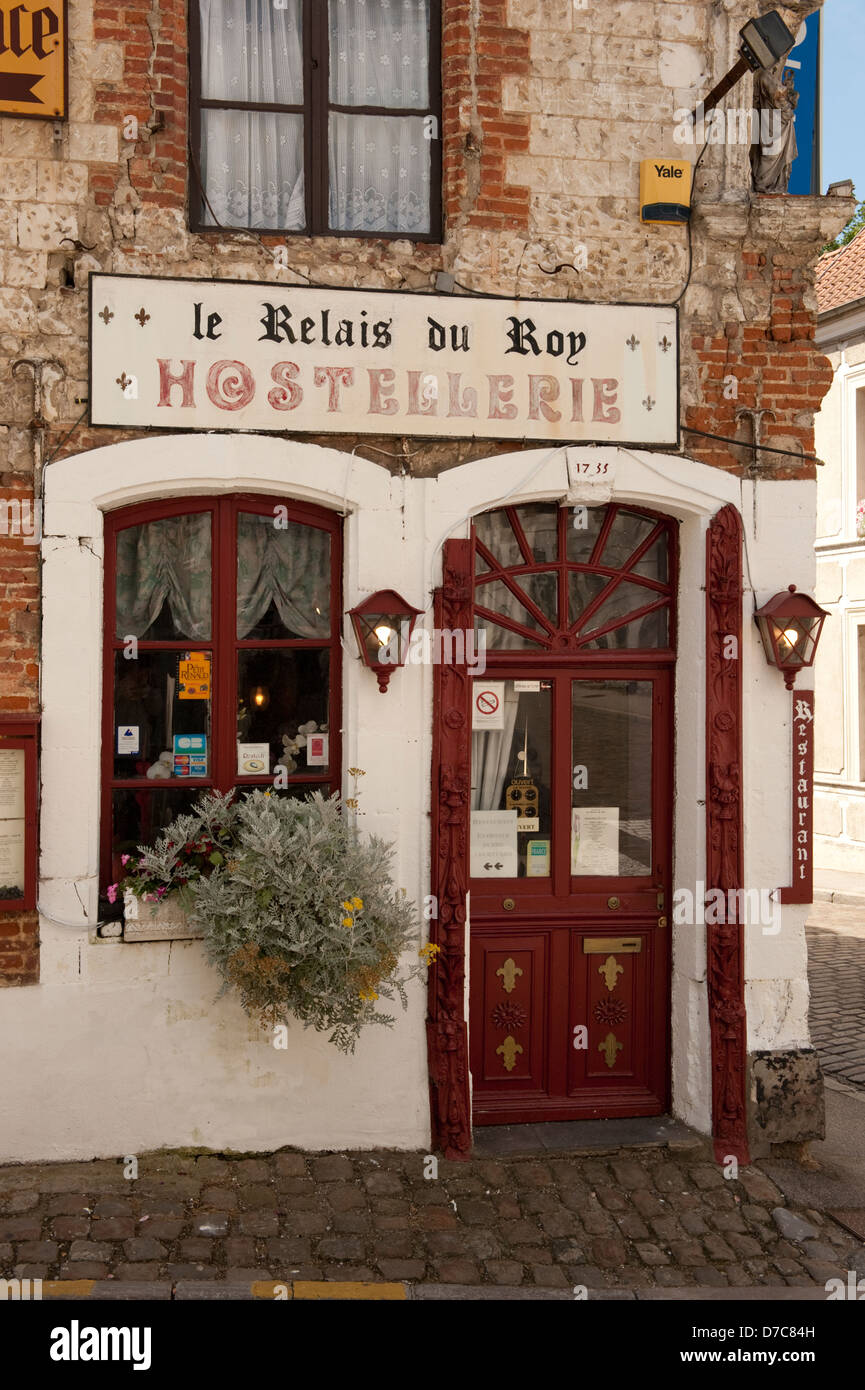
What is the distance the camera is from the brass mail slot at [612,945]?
6.30 meters

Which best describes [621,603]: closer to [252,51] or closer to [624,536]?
[624,536]

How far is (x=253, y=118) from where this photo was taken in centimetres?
607

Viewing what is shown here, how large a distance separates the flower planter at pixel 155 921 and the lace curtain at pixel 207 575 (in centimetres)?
138

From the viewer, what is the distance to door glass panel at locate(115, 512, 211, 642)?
19.3 ft

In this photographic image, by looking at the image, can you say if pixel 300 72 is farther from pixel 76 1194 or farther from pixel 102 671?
pixel 76 1194

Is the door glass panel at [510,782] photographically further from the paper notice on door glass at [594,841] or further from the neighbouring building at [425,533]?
the paper notice on door glass at [594,841]

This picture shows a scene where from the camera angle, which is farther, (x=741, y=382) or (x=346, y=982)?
(x=741, y=382)

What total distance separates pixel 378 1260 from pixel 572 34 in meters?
6.25

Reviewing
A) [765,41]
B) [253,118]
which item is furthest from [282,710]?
[765,41]

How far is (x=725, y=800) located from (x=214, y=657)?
2839 millimetres

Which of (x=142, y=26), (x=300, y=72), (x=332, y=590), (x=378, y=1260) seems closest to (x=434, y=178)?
(x=300, y=72)

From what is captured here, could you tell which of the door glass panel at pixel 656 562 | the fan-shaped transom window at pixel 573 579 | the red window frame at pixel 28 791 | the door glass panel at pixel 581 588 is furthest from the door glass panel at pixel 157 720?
the door glass panel at pixel 656 562

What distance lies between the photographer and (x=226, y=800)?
5.70 m

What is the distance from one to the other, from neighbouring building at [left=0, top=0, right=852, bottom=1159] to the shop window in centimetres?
2
